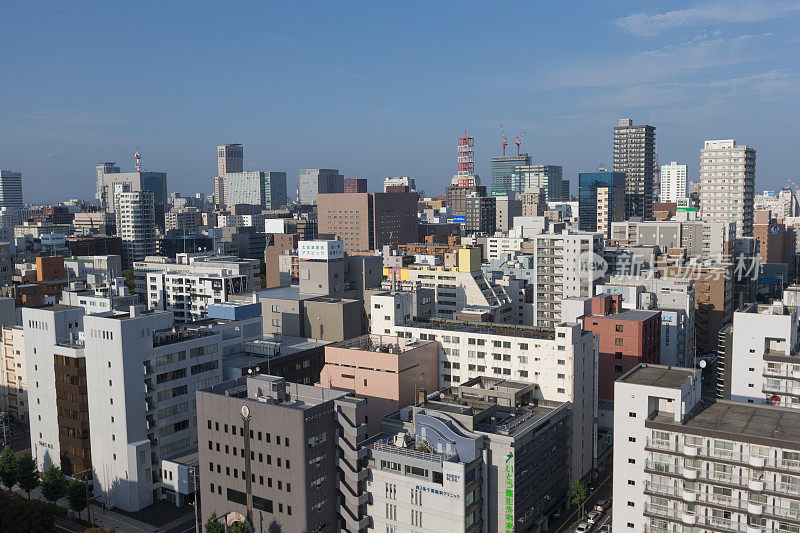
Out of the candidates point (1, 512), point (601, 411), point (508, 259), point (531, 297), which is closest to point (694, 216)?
point (508, 259)

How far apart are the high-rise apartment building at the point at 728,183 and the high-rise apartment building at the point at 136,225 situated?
391 ft

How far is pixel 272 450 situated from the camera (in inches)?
1619

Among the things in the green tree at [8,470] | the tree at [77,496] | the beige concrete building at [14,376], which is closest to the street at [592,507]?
the tree at [77,496]

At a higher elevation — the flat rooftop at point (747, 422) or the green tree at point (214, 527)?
the flat rooftop at point (747, 422)

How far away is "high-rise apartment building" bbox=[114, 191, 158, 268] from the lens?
15562 centimetres

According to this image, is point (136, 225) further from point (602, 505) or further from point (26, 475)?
point (602, 505)

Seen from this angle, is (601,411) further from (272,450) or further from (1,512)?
(1,512)

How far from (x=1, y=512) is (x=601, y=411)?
154ft

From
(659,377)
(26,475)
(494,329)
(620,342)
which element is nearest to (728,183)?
(620,342)

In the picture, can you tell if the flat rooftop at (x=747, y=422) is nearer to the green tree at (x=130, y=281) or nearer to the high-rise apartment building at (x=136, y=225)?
the green tree at (x=130, y=281)

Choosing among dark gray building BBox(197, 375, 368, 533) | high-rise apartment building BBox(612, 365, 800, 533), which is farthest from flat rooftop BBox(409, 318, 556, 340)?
dark gray building BBox(197, 375, 368, 533)

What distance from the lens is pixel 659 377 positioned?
3838 cm

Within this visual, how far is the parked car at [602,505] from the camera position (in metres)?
48.2

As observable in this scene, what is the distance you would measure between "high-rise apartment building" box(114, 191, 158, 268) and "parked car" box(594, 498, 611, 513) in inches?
5185
